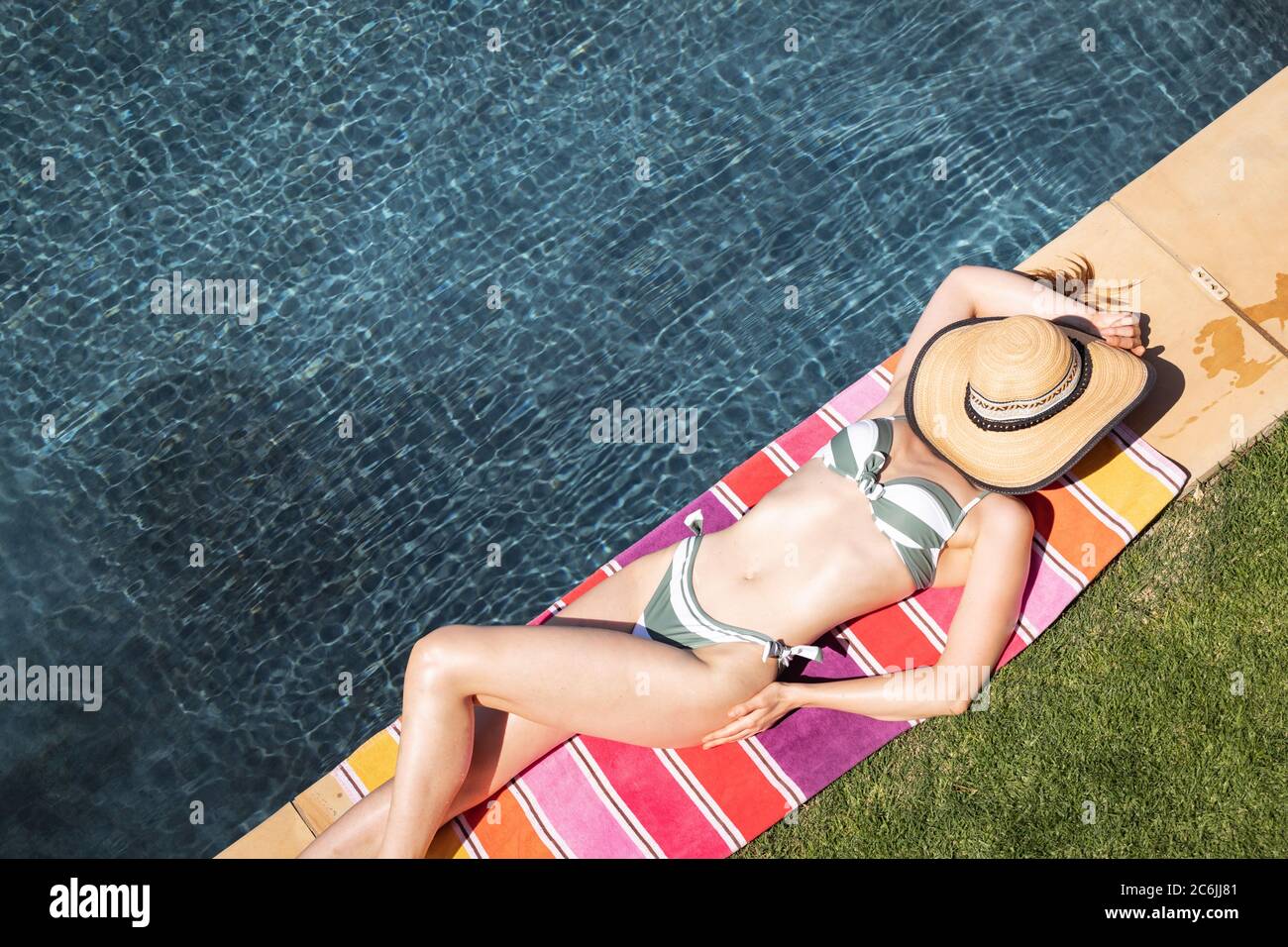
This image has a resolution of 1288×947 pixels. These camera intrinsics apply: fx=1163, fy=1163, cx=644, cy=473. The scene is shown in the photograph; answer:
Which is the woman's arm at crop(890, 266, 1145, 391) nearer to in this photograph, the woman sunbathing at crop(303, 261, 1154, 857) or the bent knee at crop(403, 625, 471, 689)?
the woman sunbathing at crop(303, 261, 1154, 857)

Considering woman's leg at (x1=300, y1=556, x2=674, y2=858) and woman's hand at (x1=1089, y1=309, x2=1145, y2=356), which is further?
woman's hand at (x1=1089, y1=309, x2=1145, y2=356)

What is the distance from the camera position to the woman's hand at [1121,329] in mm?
5441

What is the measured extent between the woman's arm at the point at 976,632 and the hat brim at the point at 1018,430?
0.47 ft

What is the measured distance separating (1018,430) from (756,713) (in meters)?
1.66

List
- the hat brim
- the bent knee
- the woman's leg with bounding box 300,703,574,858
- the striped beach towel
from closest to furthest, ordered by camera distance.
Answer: the bent knee, the hat brim, the woman's leg with bounding box 300,703,574,858, the striped beach towel

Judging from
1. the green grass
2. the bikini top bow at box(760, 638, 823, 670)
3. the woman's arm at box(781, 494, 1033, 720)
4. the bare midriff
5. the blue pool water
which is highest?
the blue pool water

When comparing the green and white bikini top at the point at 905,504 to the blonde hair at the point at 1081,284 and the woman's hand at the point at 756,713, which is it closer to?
the woman's hand at the point at 756,713

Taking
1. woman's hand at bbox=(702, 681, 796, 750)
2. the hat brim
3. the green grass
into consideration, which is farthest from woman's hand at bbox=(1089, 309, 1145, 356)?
woman's hand at bbox=(702, 681, 796, 750)

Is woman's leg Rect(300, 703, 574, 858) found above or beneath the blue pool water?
beneath

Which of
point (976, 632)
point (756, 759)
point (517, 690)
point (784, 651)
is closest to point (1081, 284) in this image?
point (976, 632)

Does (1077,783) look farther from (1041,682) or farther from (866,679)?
(866,679)

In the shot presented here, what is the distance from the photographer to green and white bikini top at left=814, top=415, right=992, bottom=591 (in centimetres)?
491

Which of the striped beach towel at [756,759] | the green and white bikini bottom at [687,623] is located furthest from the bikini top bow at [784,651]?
the striped beach towel at [756,759]

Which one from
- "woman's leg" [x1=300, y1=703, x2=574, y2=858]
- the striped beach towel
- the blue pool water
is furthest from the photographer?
the blue pool water
